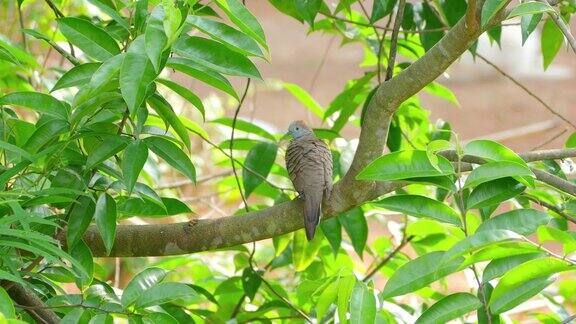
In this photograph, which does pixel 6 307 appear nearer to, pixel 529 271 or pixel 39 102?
pixel 39 102

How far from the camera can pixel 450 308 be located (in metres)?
1.76

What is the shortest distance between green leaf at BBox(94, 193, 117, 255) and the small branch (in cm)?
18

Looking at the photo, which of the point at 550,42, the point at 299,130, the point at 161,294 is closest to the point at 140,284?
the point at 161,294

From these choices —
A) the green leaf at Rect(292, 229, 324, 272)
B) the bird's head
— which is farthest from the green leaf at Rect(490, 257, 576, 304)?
the bird's head

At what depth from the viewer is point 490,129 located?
34.2 feet

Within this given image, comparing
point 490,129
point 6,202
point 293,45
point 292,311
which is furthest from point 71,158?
point 293,45

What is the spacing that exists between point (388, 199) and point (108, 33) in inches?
26.7

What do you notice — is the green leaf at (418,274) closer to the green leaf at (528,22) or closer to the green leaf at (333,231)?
the green leaf at (528,22)

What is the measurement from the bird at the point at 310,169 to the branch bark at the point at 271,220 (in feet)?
0.14

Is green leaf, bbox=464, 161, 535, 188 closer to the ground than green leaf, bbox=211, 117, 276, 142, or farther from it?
closer to the ground

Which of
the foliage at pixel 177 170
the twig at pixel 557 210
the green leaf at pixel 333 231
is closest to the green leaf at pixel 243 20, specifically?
the foliage at pixel 177 170

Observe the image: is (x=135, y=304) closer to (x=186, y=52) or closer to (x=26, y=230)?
(x=26, y=230)

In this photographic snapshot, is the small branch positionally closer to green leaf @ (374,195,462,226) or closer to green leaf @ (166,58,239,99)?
green leaf @ (166,58,239,99)

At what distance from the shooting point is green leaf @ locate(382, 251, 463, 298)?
1725mm
